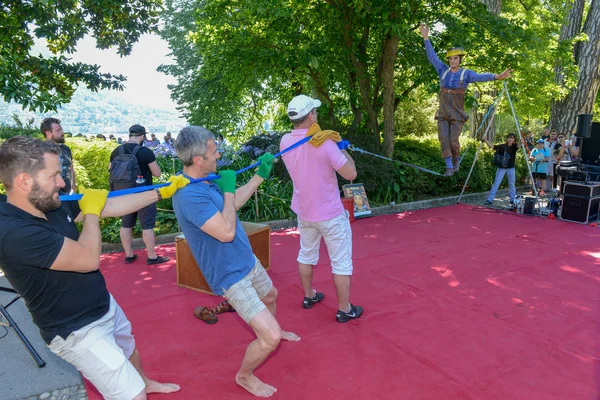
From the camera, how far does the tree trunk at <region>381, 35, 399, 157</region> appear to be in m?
10.3

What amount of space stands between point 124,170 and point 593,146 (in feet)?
32.6

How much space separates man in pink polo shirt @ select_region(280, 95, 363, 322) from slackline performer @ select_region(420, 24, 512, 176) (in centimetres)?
402

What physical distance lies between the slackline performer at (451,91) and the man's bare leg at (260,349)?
18.6 ft

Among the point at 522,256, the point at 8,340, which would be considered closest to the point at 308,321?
the point at 8,340

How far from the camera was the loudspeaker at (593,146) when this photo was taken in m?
9.63

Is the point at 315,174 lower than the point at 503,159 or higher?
lower

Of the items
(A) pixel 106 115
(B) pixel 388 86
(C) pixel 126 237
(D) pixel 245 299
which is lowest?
(C) pixel 126 237

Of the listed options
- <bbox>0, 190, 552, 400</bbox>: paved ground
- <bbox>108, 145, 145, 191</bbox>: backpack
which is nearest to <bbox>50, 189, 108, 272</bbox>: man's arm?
<bbox>0, 190, 552, 400</bbox>: paved ground

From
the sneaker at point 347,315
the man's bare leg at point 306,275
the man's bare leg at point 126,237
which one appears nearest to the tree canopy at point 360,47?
the man's bare leg at point 126,237

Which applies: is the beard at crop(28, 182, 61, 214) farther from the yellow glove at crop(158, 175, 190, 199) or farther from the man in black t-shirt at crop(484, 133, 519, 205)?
the man in black t-shirt at crop(484, 133, 519, 205)

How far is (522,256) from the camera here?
6.31m

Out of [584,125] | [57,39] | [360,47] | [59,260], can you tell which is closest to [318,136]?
[59,260]

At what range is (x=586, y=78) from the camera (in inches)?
604

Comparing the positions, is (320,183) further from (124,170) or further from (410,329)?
(124,170)
